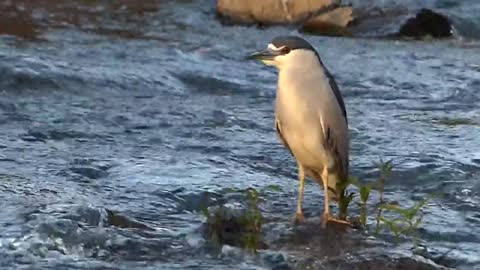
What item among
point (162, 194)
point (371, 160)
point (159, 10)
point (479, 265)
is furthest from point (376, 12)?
point (479, 265)

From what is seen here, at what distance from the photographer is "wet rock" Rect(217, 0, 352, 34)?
13812 mm

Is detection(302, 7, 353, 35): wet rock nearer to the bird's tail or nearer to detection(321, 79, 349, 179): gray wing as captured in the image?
the bird's tail

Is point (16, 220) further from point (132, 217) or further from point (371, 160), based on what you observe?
point (371, 160)

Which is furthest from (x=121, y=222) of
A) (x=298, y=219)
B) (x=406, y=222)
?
(x=406, y=222)

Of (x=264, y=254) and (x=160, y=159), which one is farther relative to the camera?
(x=160, y=159)

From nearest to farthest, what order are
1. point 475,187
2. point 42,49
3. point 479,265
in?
point 479,265, point 475,187, point 42,49

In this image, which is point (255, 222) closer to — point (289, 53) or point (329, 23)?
point (289, 53)

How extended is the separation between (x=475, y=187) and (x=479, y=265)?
4.96ft

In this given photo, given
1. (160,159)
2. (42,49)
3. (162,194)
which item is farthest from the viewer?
(42,49)

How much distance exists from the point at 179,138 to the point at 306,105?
7.61 ft

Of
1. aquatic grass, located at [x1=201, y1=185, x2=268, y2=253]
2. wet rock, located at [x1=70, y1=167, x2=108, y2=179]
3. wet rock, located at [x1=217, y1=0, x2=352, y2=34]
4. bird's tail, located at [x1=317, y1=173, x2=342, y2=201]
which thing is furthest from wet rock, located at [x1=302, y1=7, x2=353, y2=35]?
aquatic grass, located at [x1=201, y1=185, x2=268, y2=253]

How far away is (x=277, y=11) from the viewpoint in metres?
14.1

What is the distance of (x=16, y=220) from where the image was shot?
554 centimetres

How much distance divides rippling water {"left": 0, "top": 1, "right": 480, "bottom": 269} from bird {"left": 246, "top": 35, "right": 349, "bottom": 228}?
0.37m
